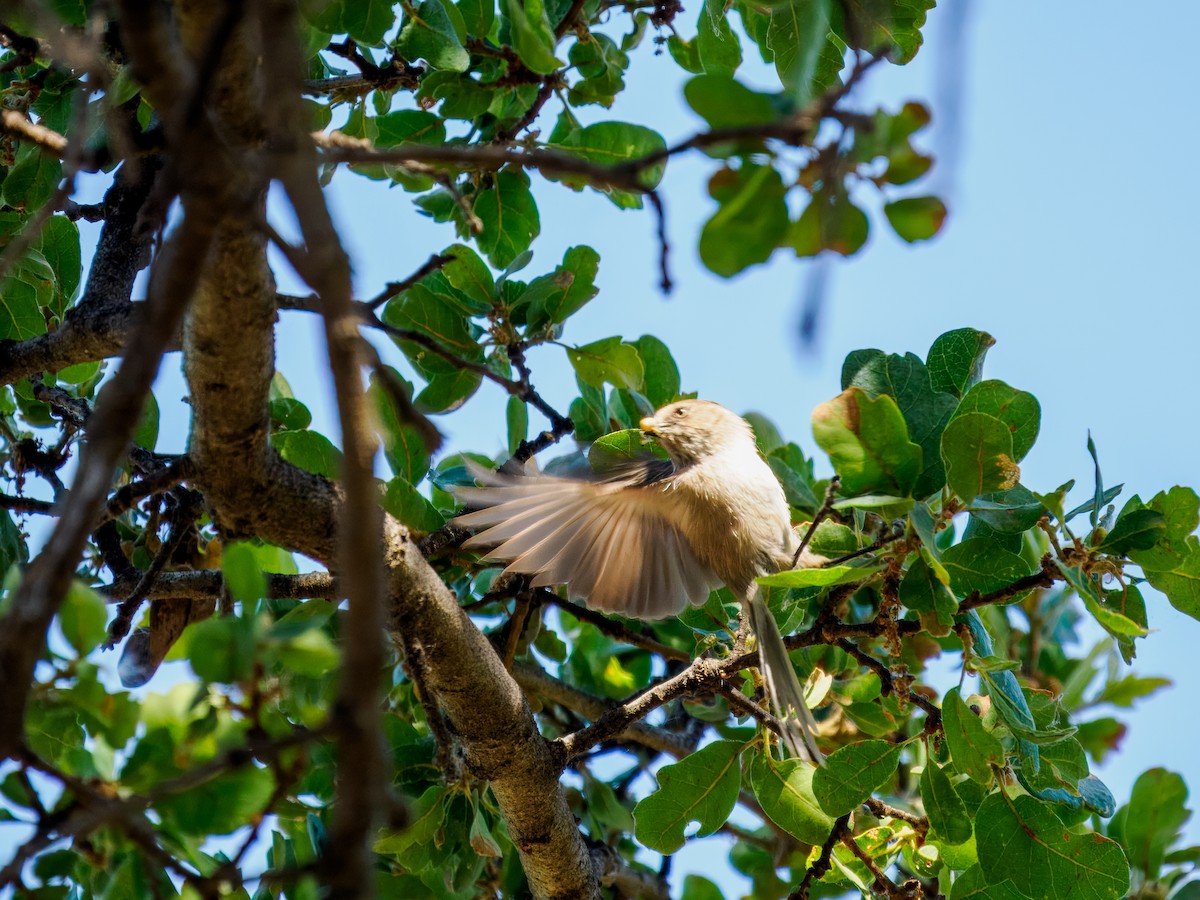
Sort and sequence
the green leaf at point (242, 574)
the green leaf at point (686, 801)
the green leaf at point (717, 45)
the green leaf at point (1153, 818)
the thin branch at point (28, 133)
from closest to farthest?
the green leaf at point (242, 574) → the thin branch at point (28, 133) → the green leaf at point (686, 801) → the green leaf at point (717, 45) → the green leaf at point (1153, 818)

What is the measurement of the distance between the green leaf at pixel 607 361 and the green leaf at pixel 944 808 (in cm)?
118

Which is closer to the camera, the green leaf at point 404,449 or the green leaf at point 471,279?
the green leaf at point 404,449

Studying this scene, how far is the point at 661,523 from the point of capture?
3391 millimetres

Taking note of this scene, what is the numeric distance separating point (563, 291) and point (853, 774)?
130 centimetres

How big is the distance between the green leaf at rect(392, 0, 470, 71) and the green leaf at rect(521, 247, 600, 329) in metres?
0.56

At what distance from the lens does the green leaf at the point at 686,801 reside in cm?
231

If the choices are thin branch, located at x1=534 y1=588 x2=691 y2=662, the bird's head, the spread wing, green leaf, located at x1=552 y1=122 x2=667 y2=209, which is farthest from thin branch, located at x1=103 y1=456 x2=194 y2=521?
the bird's head

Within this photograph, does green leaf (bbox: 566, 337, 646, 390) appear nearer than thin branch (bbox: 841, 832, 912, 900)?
No

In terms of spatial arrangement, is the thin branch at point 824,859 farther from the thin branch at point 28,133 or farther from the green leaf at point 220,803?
the thin branch at point 28,133

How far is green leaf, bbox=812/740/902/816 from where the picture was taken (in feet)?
6.91

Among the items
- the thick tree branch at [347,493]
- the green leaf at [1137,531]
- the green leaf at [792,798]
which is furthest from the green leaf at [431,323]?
the thick tree branch at [347,493]

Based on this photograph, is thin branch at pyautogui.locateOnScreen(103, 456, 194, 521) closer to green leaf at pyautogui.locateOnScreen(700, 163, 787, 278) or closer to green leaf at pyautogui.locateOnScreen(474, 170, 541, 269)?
green leaf at pyautogui.locateOnScreen(700, 163, 787, 278)

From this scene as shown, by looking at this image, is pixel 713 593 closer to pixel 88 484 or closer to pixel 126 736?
pixel 126 736

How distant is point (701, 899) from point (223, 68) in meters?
2.46
